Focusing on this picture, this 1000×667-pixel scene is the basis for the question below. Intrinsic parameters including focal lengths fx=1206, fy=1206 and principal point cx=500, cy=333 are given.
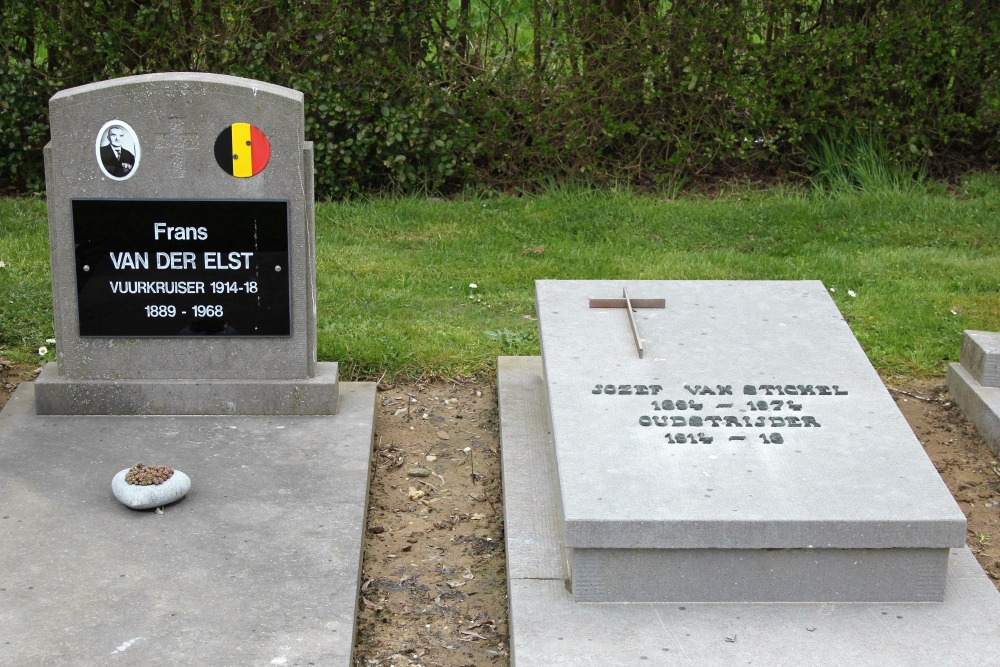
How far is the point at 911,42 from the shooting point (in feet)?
29.0

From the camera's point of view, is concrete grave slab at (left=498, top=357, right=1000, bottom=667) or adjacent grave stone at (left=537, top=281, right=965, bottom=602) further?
adjacent grave stone at (left=537, top=281, right=965, bottom=602)

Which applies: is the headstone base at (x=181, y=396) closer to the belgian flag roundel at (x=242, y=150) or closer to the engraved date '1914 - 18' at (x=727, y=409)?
the belgian flag roundel at (x=242, y=150)

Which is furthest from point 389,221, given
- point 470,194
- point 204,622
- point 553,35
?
point 204,622

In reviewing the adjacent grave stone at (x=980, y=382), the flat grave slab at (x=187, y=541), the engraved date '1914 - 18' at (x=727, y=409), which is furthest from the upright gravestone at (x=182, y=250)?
the adjacent grave stone at (x=980, y=382)

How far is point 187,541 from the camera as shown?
14.3 ft

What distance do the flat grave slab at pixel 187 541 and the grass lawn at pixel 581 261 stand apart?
1.10 meters

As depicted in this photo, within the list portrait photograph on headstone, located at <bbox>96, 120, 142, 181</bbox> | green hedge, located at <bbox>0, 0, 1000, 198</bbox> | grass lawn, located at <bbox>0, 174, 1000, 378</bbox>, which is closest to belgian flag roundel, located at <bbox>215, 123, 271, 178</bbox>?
portrait photograph on headstone, located at <bbox>96, 120, 142, 181</bbox>

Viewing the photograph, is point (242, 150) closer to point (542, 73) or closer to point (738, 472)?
point (738, 472)

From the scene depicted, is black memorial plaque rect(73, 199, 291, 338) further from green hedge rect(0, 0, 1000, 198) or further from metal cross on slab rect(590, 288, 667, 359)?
green hedge rect(0, 0, 1000, 198)

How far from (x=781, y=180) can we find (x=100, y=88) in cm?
587

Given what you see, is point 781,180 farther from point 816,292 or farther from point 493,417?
point 493,417

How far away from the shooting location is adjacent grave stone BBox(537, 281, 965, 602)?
3857 millimetres

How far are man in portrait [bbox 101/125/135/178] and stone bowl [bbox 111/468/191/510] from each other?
53.6 inches

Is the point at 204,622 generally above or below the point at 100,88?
below
